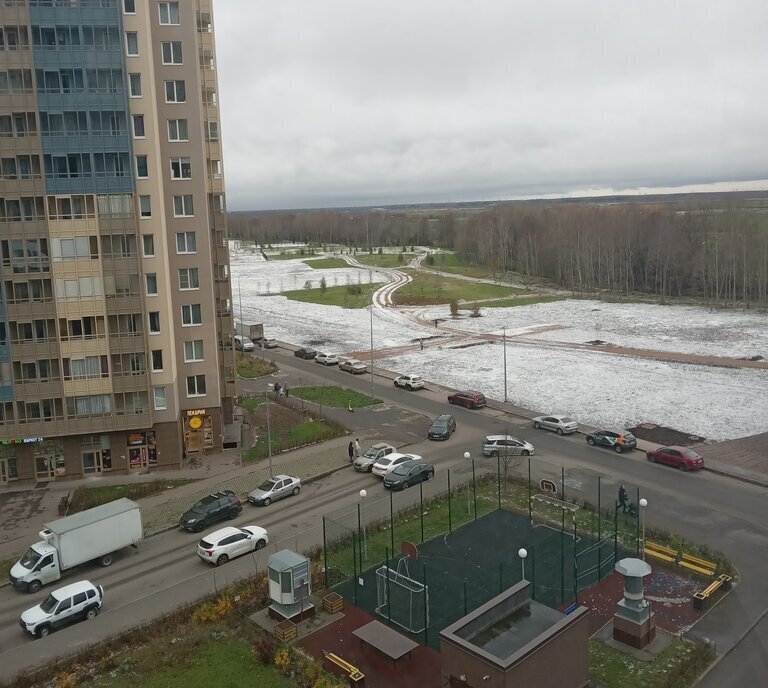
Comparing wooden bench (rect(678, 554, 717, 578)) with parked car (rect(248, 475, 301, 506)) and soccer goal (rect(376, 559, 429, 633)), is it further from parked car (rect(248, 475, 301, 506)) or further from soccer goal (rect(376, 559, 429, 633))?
parked car (rect(248, 475, 301, 506))

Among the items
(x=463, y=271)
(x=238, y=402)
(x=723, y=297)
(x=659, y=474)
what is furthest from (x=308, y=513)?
(x=463, y=271)

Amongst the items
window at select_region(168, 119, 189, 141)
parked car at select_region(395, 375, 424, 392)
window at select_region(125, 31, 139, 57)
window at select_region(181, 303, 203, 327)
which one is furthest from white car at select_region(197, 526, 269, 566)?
parked car at select_region(395, 375, 424, 392)

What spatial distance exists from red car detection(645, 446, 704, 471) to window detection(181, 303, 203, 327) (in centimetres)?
2604

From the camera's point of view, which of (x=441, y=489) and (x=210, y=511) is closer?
(x=210, y=511)

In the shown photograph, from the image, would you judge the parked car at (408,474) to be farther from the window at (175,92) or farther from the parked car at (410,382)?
the window at (175,92)

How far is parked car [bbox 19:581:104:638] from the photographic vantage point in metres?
23.4

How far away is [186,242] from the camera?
41.2 metres

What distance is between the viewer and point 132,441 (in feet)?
129

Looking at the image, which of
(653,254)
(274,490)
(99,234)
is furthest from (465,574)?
(653,254)

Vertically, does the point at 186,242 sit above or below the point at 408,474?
above

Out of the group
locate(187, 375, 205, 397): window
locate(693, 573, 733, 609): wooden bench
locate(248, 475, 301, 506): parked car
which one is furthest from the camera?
locate(187, 375, 205, 397): window

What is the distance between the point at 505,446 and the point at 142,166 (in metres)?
24.3

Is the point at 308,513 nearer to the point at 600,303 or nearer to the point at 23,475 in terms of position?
the point at 23,475

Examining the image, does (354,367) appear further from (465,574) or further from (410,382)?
(465,574)
